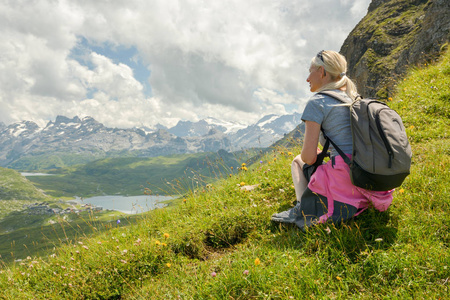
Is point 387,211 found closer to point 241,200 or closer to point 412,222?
point 412,222

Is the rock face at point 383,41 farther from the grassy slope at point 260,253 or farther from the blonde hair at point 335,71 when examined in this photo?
the blonde hair at point 335,71

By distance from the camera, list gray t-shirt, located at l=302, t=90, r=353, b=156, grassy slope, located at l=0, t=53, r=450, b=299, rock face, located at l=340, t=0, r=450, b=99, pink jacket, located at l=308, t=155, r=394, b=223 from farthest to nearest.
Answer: rock face, located at l=340, t=0, r=450, b=99
pink jacket, located at l=308, t=155, r=394, b=223
gray t-shirt, located at l=302, t=90, r=353, b=156
grassy slope, located at l=0, t=53, r=450, b=299

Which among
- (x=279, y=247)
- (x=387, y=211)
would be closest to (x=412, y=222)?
(x=387, y=211)

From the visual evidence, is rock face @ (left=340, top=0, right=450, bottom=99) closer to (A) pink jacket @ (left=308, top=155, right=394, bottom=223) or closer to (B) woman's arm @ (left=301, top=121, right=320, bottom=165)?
(A) pink jacket @ (left=308, top=155, right=394, bottom=223)

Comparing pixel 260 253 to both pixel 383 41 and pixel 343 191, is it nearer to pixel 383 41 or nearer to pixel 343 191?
pixel 343 191

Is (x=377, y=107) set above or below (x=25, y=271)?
above

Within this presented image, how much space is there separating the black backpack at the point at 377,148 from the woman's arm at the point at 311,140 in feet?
1.72

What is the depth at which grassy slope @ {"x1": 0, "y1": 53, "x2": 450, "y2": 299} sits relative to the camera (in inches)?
120

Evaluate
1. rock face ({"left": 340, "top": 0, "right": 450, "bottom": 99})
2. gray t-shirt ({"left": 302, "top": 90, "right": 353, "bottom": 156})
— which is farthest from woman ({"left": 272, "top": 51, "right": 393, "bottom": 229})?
rock face ({"left": 340, "top": 0, "right": 450, "bottom": 99})

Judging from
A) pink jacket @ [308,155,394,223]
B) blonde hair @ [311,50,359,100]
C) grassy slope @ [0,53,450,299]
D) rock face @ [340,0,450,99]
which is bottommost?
grassy slope @ [0,53,450,299]

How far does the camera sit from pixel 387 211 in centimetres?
414

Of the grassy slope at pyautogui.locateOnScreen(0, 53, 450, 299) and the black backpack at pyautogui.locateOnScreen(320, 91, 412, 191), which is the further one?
the black backpack at pyautogui.locateOnScreen(320, 91, 412, 191)

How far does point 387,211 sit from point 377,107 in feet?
6.23

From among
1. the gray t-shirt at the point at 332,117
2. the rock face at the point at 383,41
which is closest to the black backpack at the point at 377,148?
the gray t-shirt at the point at 332,117
